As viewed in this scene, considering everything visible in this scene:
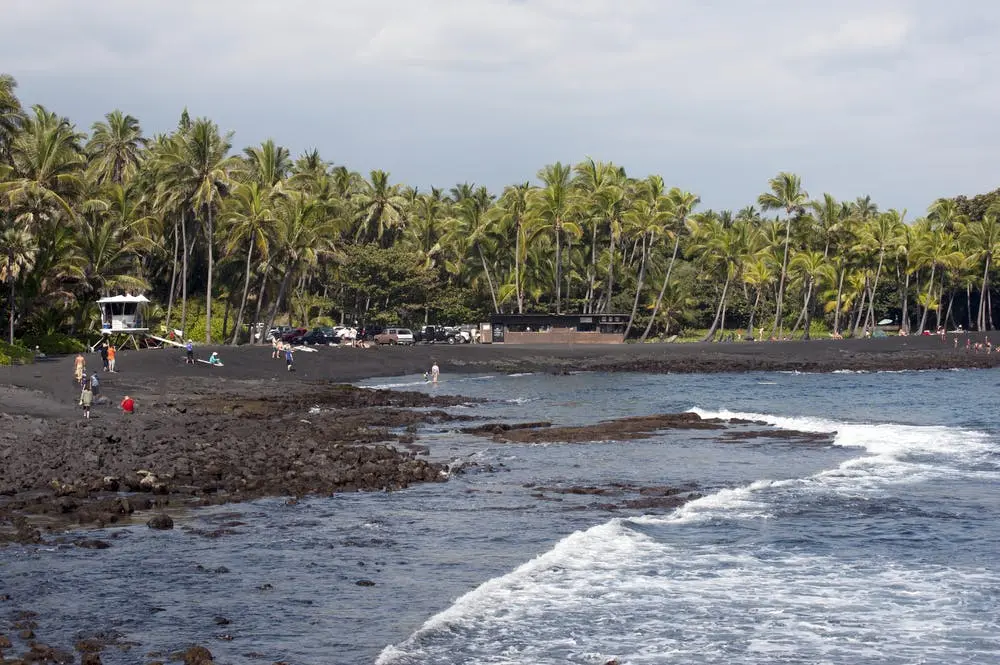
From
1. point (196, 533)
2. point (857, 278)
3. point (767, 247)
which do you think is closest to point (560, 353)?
point (767, 247)

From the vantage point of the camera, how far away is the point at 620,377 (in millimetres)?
68625

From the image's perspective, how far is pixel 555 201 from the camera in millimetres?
90062

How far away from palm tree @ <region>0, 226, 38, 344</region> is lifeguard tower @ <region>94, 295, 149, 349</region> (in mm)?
7154

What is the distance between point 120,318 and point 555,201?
38.8 m

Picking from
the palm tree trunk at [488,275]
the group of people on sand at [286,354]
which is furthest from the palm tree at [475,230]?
the group of people on sand at [286,354]

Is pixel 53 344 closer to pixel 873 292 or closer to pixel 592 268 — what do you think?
pixel 592 268

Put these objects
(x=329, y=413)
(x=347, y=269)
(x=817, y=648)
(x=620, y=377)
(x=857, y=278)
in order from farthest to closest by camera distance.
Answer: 1. (x=857, y=278)
2. (x=347, y=269)
3. (x=620, y=377)
4. (x=329, y=413)
5. (x=817, y=648)

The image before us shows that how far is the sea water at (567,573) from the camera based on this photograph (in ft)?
46.5

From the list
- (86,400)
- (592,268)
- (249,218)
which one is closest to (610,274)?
(592,268)

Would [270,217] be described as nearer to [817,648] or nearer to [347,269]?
[347,269]

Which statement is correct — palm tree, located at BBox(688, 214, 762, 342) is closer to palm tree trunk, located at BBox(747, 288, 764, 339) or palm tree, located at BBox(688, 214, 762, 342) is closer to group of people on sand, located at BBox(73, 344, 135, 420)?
palm tree trunk, located at BBox(747, 288, 764, 339)

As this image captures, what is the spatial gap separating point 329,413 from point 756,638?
28973mm

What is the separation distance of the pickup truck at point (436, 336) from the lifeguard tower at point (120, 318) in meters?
29.9

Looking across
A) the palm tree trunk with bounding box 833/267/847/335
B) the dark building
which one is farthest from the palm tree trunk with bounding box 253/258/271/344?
the palm tree trunk with bounding box 833/267/847/335
